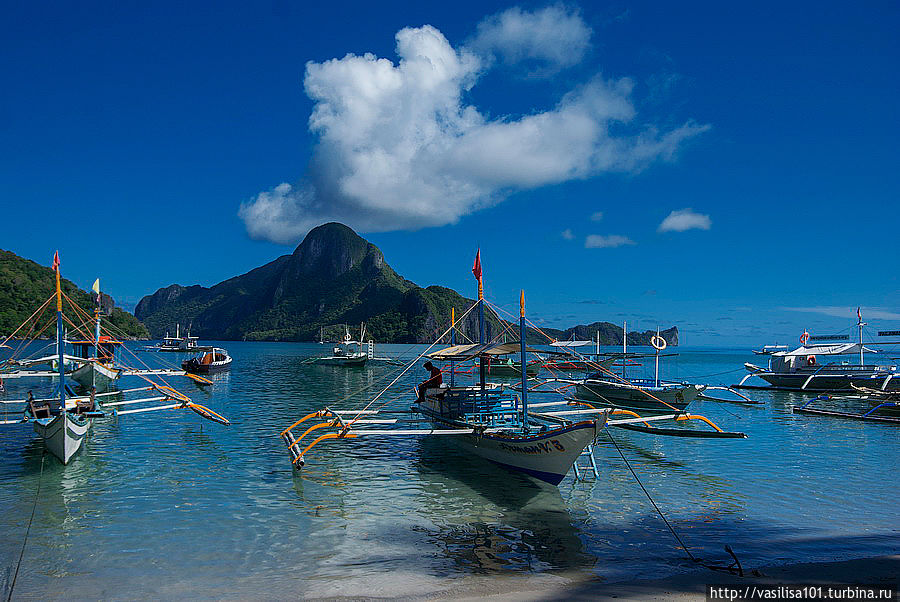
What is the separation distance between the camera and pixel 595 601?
23.6ft

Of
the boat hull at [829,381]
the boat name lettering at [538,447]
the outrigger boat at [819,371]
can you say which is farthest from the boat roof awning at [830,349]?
the boat name lettering at [538,447]

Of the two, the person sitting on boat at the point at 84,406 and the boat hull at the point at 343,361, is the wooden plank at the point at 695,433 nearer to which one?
the person sitting on boat at the point at 84,406

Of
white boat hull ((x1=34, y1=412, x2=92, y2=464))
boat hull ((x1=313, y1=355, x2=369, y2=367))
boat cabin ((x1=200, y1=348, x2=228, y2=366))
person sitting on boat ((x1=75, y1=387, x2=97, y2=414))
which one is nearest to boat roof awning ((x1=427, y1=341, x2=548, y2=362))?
white boat hull ((x1=34, y1=412, x2=92, y2=464))

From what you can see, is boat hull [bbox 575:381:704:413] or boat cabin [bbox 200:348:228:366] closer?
boat hull [bbox 575:381:704:413]

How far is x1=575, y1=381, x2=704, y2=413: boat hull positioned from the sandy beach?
14538mm

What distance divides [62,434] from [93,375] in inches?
659

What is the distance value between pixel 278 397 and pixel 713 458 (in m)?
25.6

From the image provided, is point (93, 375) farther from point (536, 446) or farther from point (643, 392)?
point (643, 392)

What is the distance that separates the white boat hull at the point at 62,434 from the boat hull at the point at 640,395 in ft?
60.6

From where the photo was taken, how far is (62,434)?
14.4m

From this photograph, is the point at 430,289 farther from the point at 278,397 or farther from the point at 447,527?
the point at 447,527

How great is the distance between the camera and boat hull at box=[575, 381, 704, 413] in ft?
82.4

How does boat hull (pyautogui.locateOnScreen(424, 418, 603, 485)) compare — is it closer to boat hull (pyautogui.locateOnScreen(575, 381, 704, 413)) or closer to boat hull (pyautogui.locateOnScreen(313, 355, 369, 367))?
boat hull (pyautogui.locateOnScreen(575, 381, 704, 413))

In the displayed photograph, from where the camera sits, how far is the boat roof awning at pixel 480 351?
14811mm
